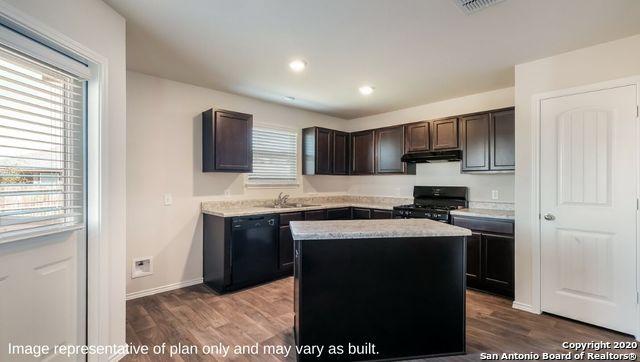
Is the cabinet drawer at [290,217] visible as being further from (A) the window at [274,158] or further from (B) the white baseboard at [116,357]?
(B) the white baseboard at [116,357]

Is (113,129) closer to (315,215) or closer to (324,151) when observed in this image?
(315,215)

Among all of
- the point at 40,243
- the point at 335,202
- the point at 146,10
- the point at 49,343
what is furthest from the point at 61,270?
the point at 335,202

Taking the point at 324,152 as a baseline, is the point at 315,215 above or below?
below

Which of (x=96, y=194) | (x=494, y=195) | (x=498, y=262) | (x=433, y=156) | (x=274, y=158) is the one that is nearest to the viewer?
(x=96, y=194)

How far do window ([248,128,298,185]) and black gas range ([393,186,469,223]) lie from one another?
1.79 meters

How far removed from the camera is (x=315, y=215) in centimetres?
425

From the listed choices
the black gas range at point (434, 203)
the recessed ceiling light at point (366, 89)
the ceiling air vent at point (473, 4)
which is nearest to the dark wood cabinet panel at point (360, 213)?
the black gas range at point (434, 203)

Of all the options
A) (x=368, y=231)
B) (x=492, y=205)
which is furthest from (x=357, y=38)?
(x=492, y=205)

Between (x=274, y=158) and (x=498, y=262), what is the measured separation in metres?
3.26

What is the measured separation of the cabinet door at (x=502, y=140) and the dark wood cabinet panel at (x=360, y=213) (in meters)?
1.85

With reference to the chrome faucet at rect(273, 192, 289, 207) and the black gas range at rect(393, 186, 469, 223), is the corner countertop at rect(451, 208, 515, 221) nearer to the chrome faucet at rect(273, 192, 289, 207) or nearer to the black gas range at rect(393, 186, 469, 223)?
the black gas range at rect(393, 186, 469, 223)

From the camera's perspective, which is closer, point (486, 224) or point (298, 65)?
point (298, 65)

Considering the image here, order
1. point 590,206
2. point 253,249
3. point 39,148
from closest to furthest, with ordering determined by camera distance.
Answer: point 39,148 < point 590,206 < point 253,249

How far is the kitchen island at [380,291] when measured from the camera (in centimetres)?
195
